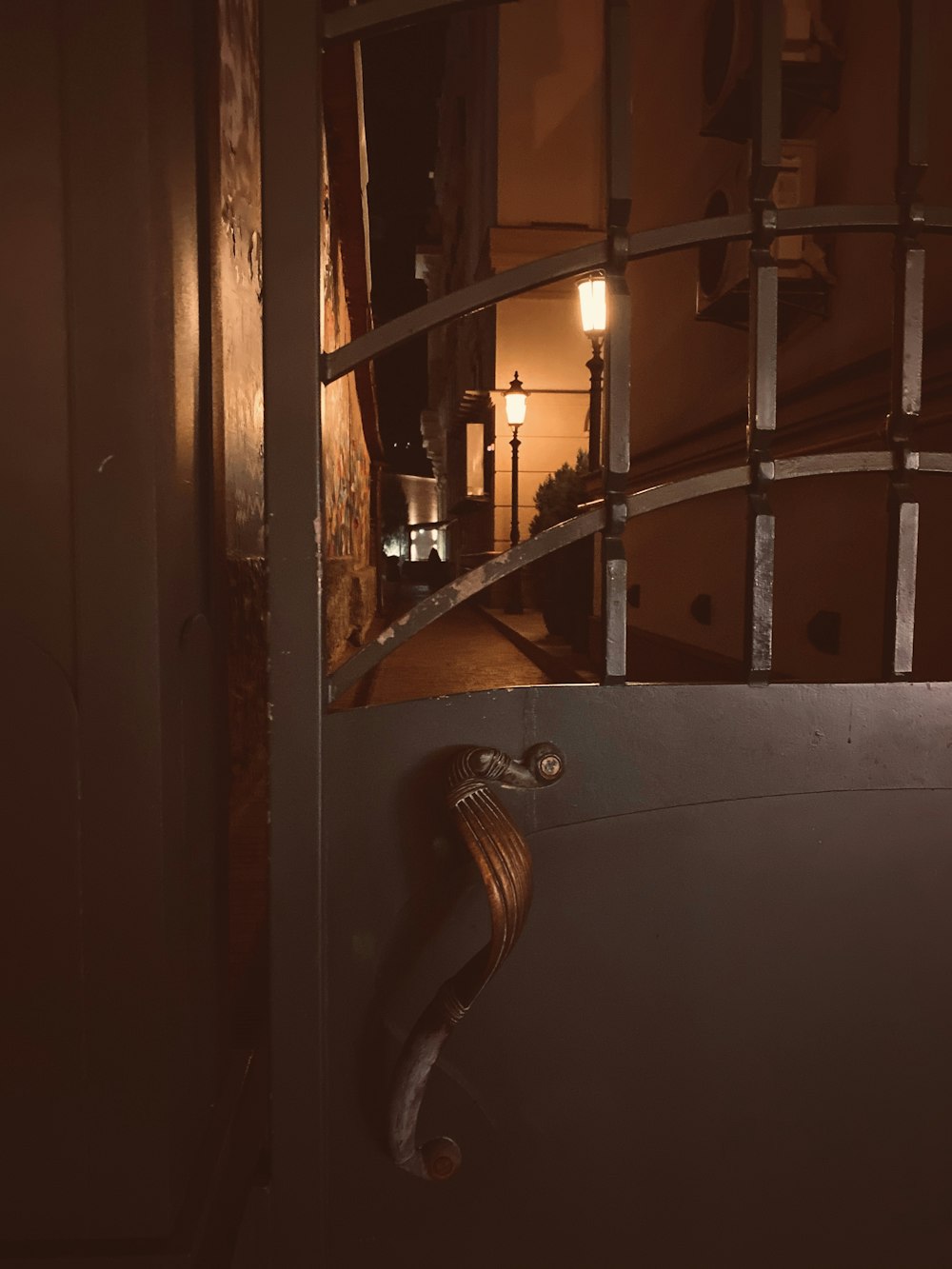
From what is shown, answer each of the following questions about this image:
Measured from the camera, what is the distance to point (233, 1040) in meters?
1.53

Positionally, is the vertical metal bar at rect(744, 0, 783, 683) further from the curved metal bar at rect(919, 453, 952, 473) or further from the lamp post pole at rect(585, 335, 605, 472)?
the lamp post pole at rect(585, 335, 605, 472)

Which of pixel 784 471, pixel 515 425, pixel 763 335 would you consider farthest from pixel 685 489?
pixel 515 425

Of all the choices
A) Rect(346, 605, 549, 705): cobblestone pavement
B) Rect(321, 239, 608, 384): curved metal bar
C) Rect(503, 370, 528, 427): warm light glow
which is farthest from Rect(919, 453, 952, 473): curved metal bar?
Rect(503, 370, 528, 427): warm light glow

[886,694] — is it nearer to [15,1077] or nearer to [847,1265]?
[847,1265]

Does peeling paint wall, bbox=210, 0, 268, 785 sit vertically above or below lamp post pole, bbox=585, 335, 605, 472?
below

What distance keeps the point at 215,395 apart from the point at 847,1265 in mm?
1978

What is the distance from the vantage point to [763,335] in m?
1.29

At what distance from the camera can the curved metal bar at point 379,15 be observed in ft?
3.93

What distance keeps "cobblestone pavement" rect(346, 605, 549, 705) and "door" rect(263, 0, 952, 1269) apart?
8.07 feet

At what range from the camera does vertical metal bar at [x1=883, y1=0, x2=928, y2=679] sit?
1.23 m

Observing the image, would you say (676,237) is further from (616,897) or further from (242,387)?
(242,387)

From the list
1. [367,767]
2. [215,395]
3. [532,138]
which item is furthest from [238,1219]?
[532,138]

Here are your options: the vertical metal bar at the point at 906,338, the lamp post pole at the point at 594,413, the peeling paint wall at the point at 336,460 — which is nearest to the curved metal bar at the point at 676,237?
the vertical metal bar at the point at 906,338

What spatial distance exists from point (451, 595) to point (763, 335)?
700 mm
